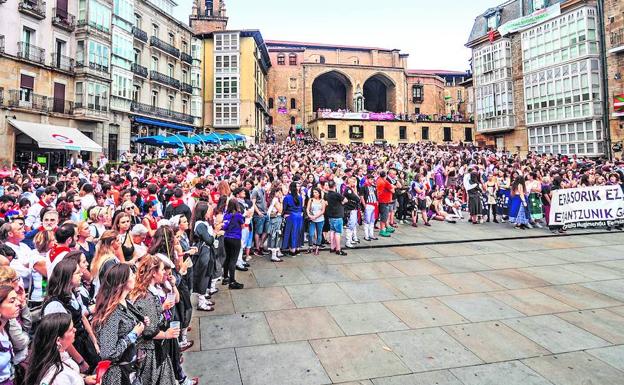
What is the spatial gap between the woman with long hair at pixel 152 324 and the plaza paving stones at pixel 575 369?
4070mm

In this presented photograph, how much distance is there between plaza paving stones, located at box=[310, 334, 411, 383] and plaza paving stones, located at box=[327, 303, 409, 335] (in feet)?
0.75

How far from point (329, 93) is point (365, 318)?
6455 cm

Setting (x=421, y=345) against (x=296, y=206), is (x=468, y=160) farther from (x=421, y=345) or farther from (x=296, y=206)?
(x=421, y=345)

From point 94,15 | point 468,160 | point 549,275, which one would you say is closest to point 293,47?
point 94,15

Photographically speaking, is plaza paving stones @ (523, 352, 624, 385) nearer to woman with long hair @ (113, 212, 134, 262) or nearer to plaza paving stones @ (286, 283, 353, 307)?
plaza paving stones @ (286, 283, 353, 307)

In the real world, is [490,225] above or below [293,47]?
below

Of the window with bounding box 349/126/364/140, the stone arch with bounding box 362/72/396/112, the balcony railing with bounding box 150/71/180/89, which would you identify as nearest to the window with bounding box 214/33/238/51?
the balcony railing with bounding box 150/71/180/89

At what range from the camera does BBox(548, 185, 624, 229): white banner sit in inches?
463

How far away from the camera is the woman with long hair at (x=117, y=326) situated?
2877 mm

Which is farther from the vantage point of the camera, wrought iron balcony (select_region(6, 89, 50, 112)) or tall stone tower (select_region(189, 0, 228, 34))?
tall stone tower (select_region(189, 0, 228, 34))

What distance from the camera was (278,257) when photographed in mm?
8836

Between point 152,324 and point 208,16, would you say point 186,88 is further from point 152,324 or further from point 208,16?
point 152,324

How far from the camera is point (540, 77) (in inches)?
1253

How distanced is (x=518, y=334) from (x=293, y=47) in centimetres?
6600
